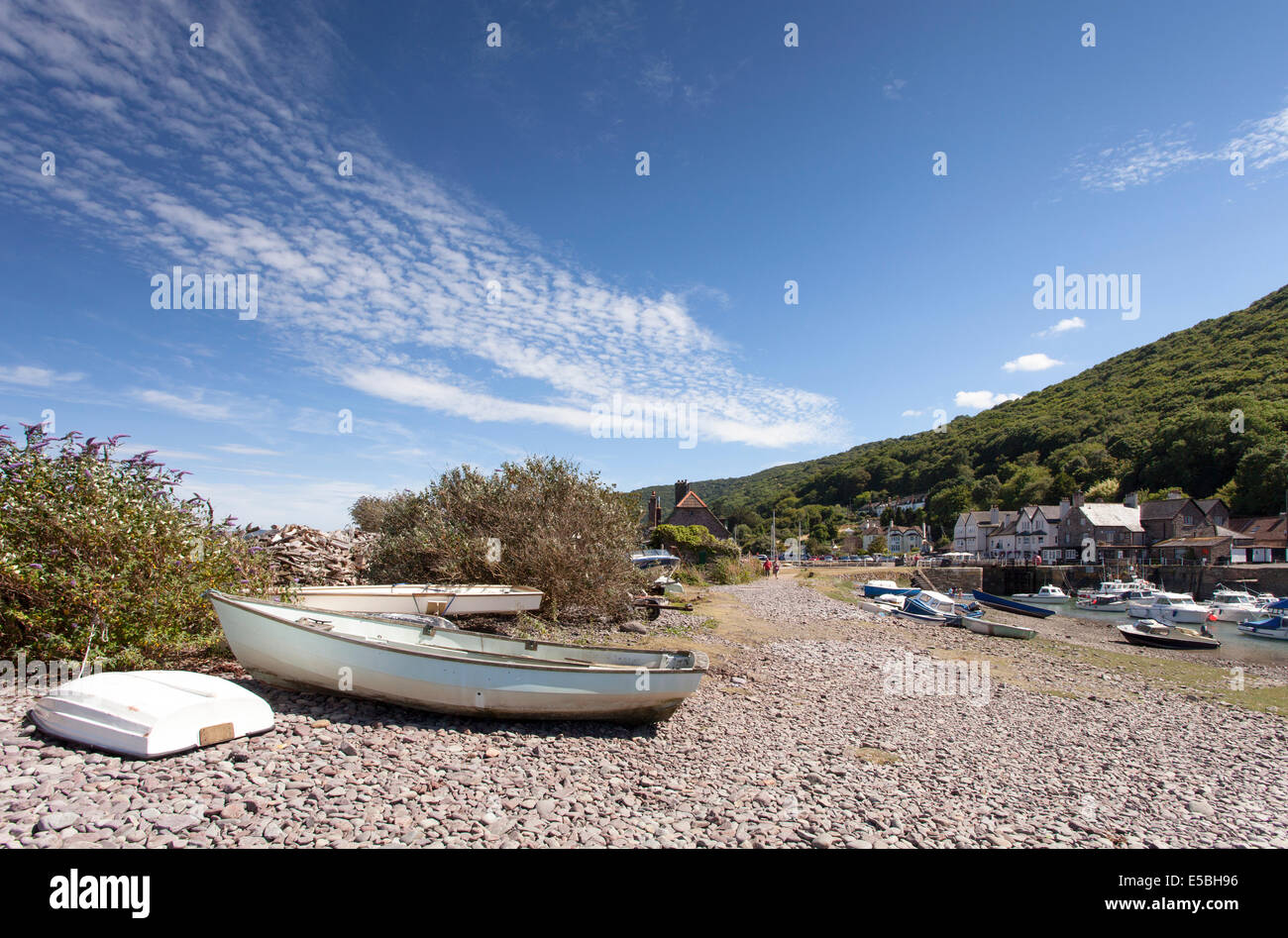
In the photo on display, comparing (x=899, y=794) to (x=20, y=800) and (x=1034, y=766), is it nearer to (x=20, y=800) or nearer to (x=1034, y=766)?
(x=1034, y=766)

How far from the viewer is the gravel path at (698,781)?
5.00 meters

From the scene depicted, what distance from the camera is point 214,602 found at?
7691mm

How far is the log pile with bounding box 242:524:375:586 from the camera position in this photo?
18.0m

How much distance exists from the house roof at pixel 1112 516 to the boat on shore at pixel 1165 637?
176 ft

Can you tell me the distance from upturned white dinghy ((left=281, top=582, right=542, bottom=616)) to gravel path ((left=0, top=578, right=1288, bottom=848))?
4.36m

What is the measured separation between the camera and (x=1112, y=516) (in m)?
71.1

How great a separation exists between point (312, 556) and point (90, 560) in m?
12.6

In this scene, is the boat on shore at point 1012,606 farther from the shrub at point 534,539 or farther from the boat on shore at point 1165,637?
the shrub at point 534,539

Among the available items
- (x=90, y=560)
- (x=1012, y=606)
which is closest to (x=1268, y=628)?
(x=1012, y=606)

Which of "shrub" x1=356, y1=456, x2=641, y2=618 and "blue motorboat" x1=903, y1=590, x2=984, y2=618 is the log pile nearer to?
"shrub" x1=356, y1=456, x2=641, y2=618

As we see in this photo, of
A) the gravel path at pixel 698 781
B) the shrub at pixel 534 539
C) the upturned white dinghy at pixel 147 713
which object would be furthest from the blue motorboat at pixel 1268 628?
the upturned white dinghy at pixel 147 713

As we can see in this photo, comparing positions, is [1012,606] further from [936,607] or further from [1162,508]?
[1162,508]
